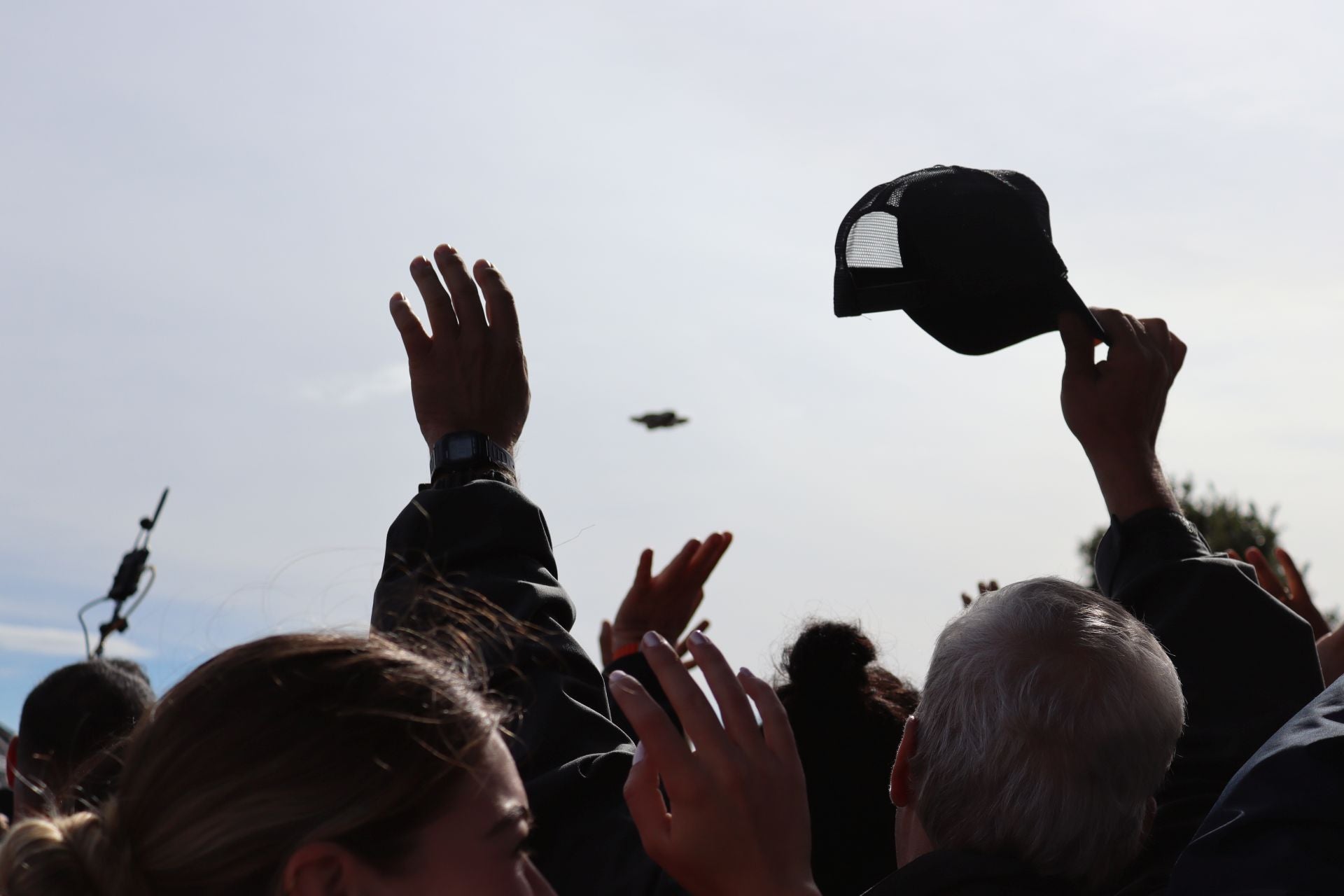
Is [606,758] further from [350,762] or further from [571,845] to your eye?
[350,762]

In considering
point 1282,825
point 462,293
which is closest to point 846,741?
point 462,293

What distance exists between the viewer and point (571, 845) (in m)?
2.34

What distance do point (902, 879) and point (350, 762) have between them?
2.83 ft

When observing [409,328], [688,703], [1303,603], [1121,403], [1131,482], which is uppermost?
[409,328]

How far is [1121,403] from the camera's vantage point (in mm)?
3072

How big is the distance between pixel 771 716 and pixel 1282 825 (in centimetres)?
68

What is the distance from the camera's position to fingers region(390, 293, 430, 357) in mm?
3117

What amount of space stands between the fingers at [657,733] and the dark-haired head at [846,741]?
130 centimetres

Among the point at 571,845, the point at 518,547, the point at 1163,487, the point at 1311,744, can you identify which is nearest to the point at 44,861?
the point at 571,845

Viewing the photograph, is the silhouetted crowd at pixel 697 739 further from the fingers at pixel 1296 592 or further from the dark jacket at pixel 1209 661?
the fingers at pixel 1296 592

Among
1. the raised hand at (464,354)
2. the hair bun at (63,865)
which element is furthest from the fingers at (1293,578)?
the hair bun at (63,865)

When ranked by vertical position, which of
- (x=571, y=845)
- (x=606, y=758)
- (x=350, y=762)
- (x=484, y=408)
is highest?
(x=484, y=408)

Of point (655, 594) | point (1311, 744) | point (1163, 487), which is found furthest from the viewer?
point (655, 594)

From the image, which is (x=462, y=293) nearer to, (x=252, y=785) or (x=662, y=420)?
(x=252, y=785)
